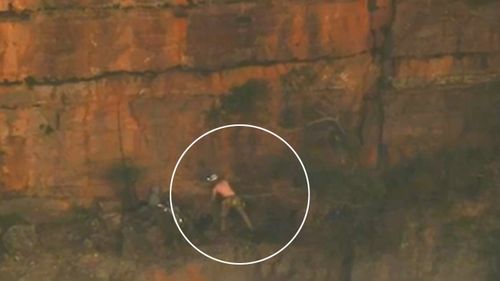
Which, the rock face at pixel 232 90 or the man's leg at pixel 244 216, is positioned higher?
the rock face at pixel 232 90

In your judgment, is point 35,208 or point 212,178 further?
point 212,178

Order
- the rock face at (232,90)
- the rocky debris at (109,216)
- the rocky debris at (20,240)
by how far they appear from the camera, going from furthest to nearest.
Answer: the rocky debris at (109,216)
the rocky debris at (20,240)
the rock face at (232,90)

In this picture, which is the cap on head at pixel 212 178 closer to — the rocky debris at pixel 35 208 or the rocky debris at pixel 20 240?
the rocky debris at pixel 35 208

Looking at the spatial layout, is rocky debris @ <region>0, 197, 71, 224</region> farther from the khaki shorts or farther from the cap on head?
the khaki shorts

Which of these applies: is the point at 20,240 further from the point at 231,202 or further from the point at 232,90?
the point at 232,90

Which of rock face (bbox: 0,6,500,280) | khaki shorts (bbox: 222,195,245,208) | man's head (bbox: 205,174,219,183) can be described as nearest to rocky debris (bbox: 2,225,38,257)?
rock face (bbox: 0,6,500,280)

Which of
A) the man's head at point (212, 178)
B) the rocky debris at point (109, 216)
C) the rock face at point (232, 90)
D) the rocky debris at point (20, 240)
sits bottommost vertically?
the rocky debris at point (20, 240)

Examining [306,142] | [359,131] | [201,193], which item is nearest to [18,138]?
[201,193]

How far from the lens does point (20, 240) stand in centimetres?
830

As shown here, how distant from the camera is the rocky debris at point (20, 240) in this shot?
8.25m

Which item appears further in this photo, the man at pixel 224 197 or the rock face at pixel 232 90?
the man at pixel 224 197

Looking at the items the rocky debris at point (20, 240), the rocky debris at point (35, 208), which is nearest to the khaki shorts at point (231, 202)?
the rocky debris at point (35, 208)

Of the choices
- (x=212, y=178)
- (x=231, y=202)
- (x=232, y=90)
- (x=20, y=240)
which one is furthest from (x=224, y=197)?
(x=20, y=240)

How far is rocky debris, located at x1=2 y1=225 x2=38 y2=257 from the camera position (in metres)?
8.25
